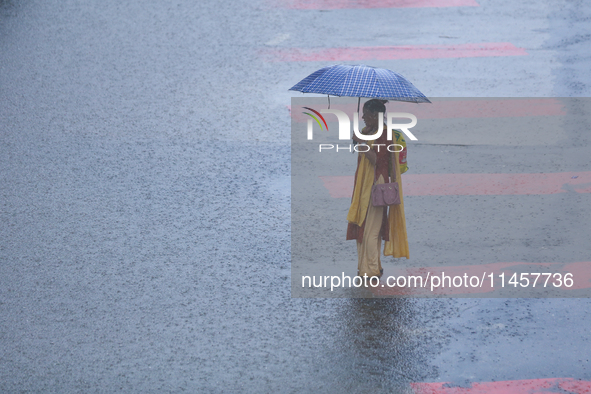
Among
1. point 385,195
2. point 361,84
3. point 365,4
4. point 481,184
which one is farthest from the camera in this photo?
point 365,4

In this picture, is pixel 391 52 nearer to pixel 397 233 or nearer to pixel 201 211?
pixel 201 211

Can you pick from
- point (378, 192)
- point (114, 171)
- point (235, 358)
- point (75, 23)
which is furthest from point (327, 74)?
point (75, 23)

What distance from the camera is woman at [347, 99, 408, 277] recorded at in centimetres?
679

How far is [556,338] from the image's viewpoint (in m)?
6.15

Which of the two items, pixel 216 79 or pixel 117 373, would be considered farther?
pixel 216 79

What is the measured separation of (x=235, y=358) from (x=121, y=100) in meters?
6.91

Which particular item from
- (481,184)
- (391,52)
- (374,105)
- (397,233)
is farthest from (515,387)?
(391,52)

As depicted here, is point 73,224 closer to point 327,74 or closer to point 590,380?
point 327,74

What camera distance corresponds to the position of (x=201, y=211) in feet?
28.0

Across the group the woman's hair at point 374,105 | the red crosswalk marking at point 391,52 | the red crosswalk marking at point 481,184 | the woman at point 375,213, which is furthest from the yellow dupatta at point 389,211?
the red crosswalk marking at point 391,52

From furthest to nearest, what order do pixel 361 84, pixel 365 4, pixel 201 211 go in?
1. pixel 365 4
2. pixel 201 211
3. pixel 361 84

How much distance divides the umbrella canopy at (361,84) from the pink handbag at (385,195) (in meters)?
0.84

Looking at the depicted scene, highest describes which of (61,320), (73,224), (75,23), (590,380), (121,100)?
(75,23)

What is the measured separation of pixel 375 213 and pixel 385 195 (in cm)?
24
